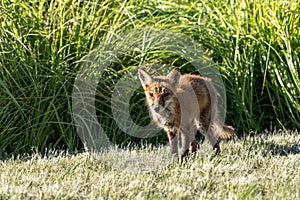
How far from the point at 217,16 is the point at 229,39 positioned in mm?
442

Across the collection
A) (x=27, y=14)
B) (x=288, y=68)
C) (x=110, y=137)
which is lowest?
(x=110, y=137)

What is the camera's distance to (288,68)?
6996 mm

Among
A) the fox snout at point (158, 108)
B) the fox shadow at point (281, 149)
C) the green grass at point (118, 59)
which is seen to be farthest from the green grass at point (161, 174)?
the green grass at point (118, 59)

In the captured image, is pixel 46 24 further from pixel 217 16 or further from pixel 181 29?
pixel 217 16

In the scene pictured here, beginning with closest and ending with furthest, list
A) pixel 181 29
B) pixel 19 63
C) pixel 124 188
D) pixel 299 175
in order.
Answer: pixel 124 188
pixel 299 175
pixel 19 63
pixel 181 29

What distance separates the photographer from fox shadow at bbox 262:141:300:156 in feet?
18.6

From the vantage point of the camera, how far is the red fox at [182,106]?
18.4 feet

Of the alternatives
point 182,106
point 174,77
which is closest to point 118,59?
point 174,77

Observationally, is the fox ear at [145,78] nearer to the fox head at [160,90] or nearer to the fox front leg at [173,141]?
the fox head at [160,90]

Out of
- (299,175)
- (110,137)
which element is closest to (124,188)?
(299,175)

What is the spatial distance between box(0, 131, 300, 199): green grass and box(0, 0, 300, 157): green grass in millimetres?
558

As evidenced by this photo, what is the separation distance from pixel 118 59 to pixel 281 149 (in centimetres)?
193

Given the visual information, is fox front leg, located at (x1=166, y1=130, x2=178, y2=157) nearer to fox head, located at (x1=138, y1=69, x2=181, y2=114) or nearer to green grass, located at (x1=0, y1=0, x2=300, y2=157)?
fox head, located at (x1=138, y1=69, x2=181, y2=114)

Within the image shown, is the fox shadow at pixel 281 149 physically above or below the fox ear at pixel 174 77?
below
